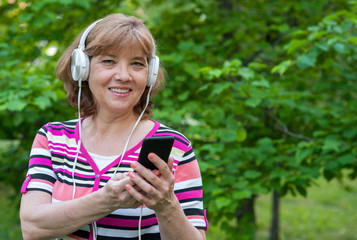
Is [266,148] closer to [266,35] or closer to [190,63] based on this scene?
[190,63]

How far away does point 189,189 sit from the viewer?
1614 millimetres

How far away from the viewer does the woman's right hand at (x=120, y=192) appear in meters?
1.34

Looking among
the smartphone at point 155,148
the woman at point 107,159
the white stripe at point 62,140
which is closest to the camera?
the smartphone at point 155,148

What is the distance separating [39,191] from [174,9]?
12.4ft

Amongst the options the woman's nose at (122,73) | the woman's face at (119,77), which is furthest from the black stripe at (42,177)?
the woman's nose at (122,73)

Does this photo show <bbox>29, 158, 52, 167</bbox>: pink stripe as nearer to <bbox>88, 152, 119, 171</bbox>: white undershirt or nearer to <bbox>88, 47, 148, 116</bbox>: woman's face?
<bbox>88, 152, 119, 171</bbox>: white undershirt

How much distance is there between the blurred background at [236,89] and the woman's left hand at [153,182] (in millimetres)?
1388

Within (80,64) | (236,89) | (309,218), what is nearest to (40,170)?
(80,64)

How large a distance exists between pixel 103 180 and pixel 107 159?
10cm

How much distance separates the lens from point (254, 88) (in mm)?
3184

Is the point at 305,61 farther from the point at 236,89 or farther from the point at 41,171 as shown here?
the point at 41,171

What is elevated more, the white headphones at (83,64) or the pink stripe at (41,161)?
the white headphones at (83,64)

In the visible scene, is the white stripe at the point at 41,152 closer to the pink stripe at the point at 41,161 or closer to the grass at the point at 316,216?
the pink stripe at the point at 41,161

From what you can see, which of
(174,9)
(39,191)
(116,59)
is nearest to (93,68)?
(116,59)
